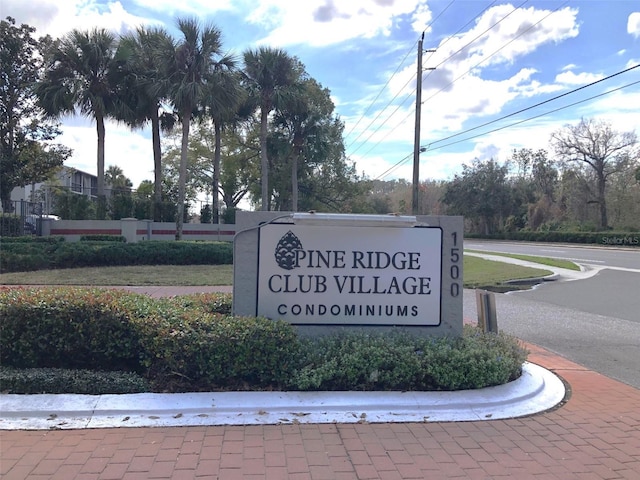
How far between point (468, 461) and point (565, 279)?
1475 cm

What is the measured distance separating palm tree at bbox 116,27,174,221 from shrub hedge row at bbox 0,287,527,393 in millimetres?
20478

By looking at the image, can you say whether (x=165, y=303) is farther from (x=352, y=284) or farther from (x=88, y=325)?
(x=352, y=284)

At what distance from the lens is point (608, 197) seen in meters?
51.2

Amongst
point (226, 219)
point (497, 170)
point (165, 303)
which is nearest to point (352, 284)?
point (165, 303)

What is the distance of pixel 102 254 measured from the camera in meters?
17.5

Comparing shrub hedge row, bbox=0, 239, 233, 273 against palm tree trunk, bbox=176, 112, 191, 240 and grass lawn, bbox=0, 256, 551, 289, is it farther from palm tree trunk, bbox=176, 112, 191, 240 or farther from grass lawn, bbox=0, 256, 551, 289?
palm tree trunk, bbox=176, 112, 191, 240

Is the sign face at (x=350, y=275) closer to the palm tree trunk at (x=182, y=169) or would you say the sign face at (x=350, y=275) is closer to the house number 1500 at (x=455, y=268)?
the house number 1500 at (x=455, y=268)

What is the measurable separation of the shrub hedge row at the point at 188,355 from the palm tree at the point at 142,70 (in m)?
20.5

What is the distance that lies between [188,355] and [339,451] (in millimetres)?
1626

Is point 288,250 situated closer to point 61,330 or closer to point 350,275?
point 350,275

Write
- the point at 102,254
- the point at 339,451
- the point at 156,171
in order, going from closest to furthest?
1. the point at 339,451
2. the point at 102,254
3. the point at 156,171

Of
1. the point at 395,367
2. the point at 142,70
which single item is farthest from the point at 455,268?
the point at 142,70

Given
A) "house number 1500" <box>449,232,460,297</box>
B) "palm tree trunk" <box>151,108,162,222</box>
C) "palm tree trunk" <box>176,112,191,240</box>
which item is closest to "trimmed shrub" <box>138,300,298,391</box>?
"house number 1500" <box>449,232,460,297</box>

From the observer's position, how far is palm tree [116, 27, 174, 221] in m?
23.6
